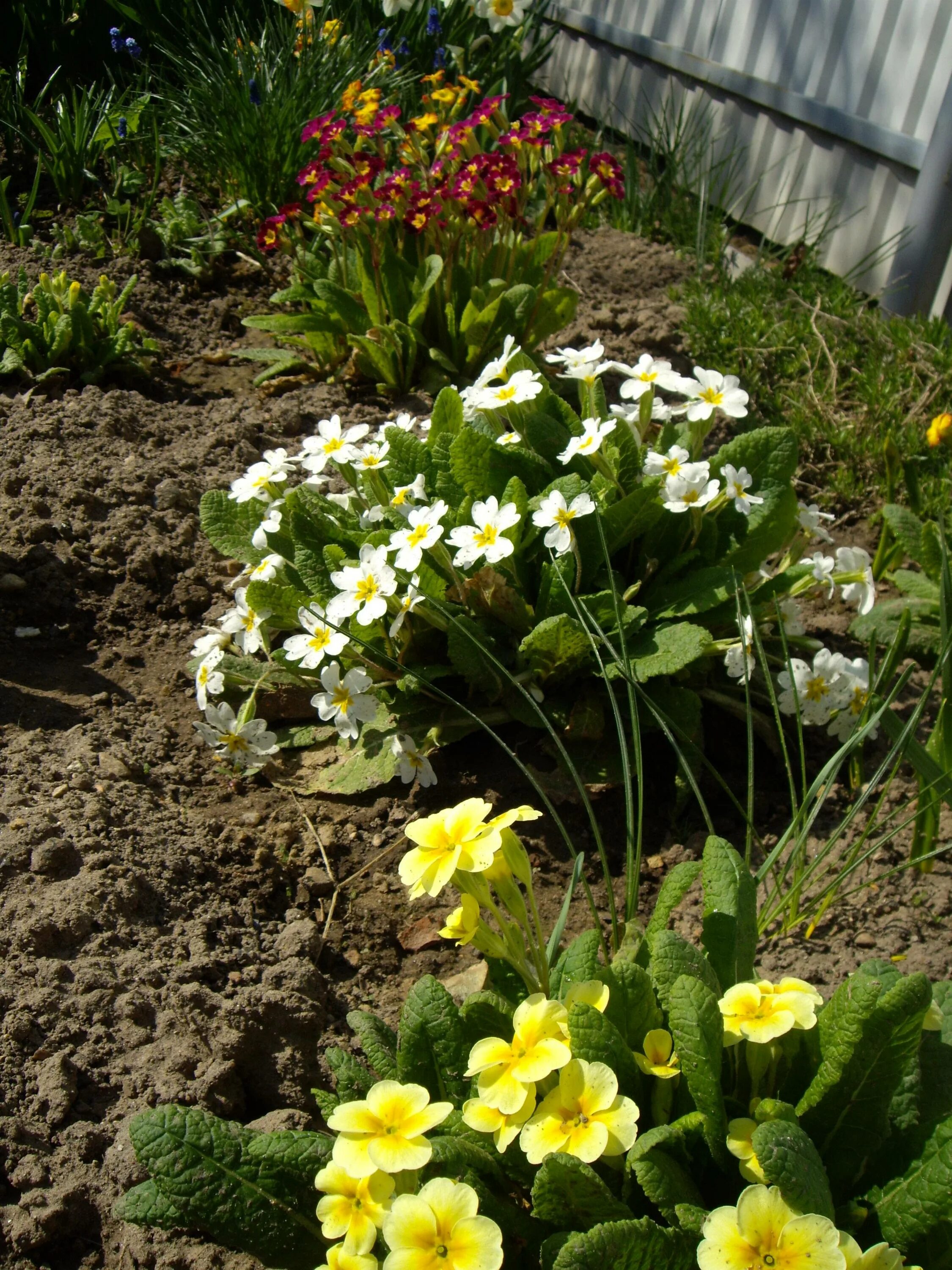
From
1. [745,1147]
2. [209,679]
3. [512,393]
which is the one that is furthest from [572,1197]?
[512,393]

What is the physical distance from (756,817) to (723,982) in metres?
0.94

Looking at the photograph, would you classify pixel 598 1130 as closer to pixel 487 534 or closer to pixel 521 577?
pixel 487 534

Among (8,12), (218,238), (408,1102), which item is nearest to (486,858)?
(408,1102)

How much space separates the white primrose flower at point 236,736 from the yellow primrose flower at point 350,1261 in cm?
126

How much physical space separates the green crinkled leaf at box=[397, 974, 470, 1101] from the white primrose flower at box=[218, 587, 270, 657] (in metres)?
1.13

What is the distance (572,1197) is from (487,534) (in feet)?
4.25

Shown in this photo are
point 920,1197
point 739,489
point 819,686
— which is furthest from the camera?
point 739,489

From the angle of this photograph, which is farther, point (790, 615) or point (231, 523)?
point (231, 523)

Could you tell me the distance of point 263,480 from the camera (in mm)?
2471

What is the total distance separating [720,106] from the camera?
5.41 m

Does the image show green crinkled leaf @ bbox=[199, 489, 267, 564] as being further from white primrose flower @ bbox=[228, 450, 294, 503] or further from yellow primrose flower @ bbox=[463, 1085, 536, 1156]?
yellow primrose flower @ bbox=[463, 1085, 536, 1156]

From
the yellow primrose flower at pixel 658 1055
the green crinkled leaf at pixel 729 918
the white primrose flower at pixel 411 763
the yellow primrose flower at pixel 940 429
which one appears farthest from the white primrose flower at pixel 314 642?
the yellow primrose flower at pixel 940 429

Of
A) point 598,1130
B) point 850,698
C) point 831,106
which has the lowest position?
point 850,698

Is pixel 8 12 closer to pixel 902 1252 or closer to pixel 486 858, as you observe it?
pixel 486 858
